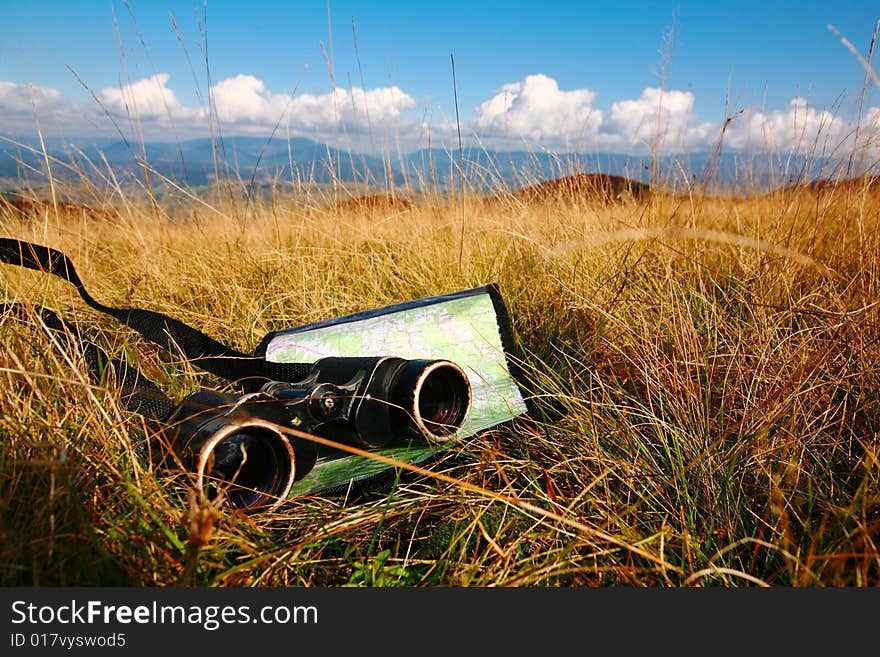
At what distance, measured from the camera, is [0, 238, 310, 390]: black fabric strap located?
1.74 meters

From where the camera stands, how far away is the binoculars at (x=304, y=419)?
3.77ft

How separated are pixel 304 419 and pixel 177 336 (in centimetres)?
72

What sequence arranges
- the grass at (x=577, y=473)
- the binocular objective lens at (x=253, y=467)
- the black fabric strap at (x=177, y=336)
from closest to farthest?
1. the grass at (x=577, y=473)
2. the binocular objective lens at (x=253, y=467)
3. the black fabric strap at (x=177, y=336)

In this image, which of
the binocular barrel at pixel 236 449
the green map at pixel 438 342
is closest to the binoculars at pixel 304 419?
the binocular barrel at pixel 236 449

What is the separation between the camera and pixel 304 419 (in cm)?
140

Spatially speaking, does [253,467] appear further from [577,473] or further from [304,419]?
[577,473]

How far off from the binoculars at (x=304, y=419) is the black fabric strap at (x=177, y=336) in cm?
18

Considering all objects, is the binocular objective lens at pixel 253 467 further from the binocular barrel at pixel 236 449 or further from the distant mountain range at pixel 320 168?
the distant mountain range at pixel 320 168

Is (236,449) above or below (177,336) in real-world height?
below

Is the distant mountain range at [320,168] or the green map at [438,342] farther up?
the distant mountain range at [320,168]

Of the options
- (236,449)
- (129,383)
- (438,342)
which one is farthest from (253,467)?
(438,342)

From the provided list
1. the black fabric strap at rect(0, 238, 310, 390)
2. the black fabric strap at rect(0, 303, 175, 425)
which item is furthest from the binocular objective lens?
the black fabric strap at rect(0, 238, 310, 390)

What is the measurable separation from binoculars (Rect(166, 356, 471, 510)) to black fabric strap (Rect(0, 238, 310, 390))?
0.18 metres

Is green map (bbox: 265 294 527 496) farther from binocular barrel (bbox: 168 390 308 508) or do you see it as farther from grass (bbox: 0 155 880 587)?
binocular barrel (bbox: 168 390 308 508)
